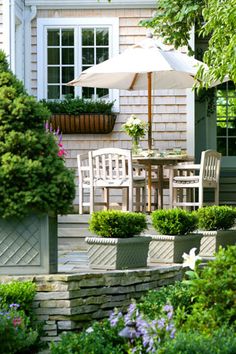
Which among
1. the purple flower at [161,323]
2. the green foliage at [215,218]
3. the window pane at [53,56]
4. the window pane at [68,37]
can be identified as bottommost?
the purple flower at [161,323]

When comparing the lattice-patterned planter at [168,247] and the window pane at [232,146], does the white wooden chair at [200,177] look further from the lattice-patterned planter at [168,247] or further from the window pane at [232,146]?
the window pane at [232,146]

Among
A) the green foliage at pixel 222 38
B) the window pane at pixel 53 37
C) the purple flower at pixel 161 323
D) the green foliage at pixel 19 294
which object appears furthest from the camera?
the window pane at pixel 53 37

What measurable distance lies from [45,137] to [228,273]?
2156 mm

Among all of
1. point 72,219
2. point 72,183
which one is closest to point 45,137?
point 72,183

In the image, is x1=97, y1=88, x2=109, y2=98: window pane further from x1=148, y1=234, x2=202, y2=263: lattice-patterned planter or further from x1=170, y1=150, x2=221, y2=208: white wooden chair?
x1=148, y1=234, x2=202, y2=263: lattice-patterned planter

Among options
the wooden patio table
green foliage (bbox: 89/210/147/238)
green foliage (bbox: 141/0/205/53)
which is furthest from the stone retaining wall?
green foliage (bbox: 141/0/205/53)

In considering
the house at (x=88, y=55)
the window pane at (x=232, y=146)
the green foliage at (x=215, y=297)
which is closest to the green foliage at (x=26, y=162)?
the green foliage at (x=215, y=297)

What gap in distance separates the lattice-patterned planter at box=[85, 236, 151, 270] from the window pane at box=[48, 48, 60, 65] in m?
6.51

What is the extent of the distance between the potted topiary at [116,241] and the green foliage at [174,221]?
604mm

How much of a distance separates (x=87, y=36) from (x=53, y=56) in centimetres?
57

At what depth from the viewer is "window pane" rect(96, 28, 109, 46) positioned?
1399 centimetres

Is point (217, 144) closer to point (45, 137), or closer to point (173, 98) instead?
point (173, 98)

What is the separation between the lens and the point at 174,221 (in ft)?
28.1

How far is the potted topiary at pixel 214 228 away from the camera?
30.3ft
